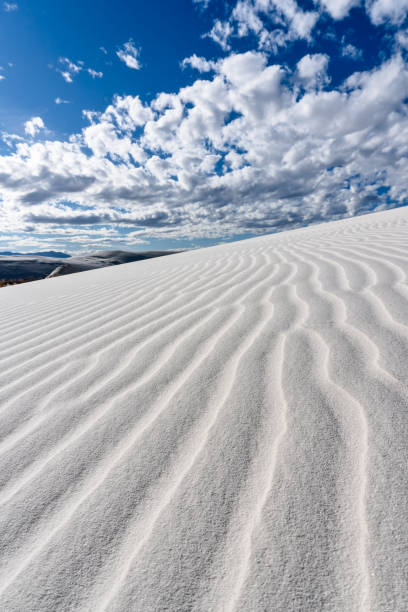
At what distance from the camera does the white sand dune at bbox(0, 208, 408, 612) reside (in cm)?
72

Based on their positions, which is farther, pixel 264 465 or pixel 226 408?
pixel 226 408

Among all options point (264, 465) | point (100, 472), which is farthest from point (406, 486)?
point (100, 472)

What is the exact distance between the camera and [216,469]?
3.31 ft

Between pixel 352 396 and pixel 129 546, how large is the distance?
36.5 inches

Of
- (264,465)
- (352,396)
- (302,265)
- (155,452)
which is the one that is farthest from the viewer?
(302,265)

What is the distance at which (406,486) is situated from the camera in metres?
0.86

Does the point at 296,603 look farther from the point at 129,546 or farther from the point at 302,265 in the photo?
the point at 302,265

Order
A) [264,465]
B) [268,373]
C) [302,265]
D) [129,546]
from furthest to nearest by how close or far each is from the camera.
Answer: [302,265] → [268,373] → [264,465] → [129,546]

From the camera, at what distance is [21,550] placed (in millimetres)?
848

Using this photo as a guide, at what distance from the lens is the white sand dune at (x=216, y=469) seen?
717mm

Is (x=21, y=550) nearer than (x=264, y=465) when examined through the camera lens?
Yes

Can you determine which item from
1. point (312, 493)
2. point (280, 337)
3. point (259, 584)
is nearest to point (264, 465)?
point (312, 493)

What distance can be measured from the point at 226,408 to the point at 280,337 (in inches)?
27.5

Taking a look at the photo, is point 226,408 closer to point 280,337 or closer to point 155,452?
point 155,452
